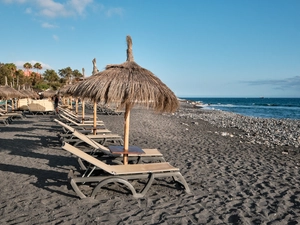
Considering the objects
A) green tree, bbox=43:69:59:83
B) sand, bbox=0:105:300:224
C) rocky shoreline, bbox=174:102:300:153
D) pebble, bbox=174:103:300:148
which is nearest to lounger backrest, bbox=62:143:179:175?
sand, bbox=0:105:300:224

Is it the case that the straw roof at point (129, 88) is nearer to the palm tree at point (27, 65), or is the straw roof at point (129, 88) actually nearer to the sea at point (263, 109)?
the sea at point (263, 109)

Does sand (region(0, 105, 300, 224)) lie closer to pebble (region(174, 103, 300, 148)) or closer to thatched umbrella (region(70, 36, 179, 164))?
thatched umbrella (region(70, 36, 179, 164))

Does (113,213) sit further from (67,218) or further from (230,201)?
(230,201)

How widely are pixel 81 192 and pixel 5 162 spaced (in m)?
3.06

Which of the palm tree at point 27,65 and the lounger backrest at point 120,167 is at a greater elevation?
the palm tree at point 27,65

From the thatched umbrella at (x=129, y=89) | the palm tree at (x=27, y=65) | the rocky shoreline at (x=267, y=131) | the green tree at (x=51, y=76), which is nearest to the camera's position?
the thatched umbrella at (x=129, y=89)

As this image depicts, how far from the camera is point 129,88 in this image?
4.54 meters

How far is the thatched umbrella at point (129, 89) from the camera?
15.0 ft

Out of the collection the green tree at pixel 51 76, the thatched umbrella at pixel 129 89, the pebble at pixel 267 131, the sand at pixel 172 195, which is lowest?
the pebble at pixel 267 131

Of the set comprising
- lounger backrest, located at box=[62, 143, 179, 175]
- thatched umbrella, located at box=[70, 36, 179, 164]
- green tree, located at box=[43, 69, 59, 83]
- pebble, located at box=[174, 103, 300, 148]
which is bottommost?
pebble, located at box=[174, 103, 300, 148]

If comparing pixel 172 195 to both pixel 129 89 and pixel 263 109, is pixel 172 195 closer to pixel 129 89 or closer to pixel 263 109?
pixel 129 89

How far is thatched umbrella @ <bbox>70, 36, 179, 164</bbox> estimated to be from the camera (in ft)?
15.0

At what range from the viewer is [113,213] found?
11.6 ft

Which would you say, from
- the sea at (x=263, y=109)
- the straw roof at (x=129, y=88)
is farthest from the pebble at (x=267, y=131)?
the sea at (x=263, y=109)
